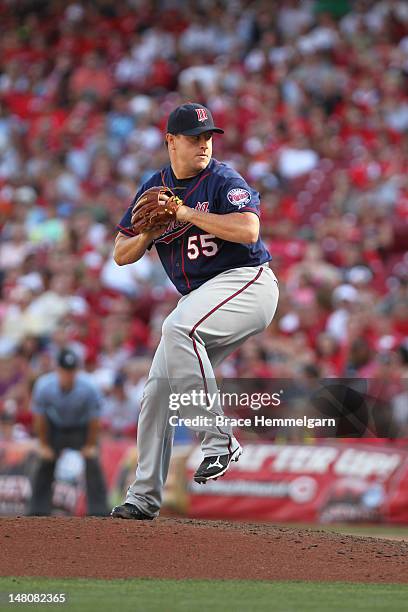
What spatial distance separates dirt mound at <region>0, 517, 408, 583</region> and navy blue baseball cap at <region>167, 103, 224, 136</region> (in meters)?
2.04

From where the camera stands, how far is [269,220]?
13523 mm

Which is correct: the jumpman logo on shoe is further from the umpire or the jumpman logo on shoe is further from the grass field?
the umpire

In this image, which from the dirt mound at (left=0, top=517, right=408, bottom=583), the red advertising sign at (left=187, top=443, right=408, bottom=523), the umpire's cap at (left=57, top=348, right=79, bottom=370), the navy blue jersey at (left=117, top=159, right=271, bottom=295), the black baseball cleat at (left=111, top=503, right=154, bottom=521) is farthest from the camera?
the umpire's cap at (left=57, top=348, right=79, bottom=370)

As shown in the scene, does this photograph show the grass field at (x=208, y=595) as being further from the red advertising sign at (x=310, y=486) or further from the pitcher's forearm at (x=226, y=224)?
the red advertising sign at (x=310, y=486)

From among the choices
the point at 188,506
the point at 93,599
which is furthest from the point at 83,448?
the point at 93,599

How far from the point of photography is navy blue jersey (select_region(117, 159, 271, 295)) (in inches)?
226

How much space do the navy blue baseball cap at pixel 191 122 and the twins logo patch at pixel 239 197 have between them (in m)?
0.36

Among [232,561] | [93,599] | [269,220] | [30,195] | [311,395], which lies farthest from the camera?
[30,195]

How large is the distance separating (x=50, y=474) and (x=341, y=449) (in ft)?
9.11

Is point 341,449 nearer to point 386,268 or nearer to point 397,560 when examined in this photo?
point 386,268

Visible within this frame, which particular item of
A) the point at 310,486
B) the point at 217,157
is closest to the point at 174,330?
the point at 310,486

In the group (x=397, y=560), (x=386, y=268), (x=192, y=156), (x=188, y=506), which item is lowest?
(x=188, y=506)

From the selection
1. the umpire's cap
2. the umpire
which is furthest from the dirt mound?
the umpire

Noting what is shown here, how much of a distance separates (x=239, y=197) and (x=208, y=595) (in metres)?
1.97
